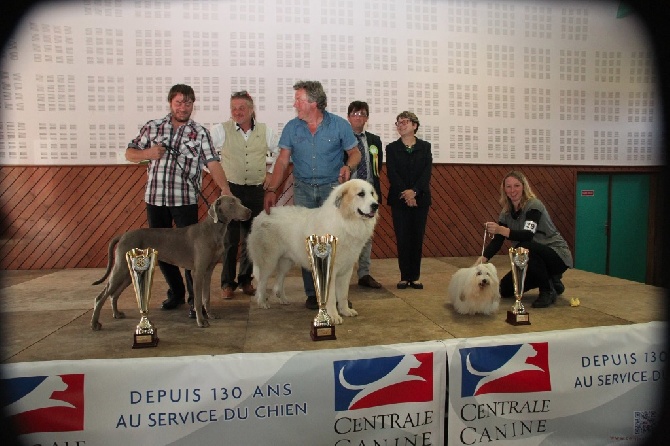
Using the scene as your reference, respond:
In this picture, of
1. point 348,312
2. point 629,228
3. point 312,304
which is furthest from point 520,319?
point 629,228

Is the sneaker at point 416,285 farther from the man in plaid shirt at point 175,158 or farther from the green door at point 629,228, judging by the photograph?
the green door at point 629,228

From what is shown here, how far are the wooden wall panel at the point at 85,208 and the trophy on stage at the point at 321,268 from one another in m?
3.82

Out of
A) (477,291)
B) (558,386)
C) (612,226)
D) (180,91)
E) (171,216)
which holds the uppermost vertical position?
(180,91)

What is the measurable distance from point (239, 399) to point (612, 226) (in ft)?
24.6

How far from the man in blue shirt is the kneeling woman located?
1.48 meters

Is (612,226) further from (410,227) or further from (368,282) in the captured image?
(368,282)

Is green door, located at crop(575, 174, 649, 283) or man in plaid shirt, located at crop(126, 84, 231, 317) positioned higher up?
man in plaid shirt, located at crop(126, 84, 231, 317)

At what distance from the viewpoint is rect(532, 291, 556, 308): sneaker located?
3.67m

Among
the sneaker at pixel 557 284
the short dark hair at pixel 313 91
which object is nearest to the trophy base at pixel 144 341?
the short dark hair at pixel 313 91

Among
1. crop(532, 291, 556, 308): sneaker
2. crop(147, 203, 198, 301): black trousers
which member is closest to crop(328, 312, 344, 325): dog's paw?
crop(147, 203, 198, 301): black trousers

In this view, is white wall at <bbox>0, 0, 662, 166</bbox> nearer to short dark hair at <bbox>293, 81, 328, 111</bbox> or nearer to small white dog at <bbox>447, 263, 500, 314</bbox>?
short dark hair at <bbox>293, 81, 328, 111</bbox>

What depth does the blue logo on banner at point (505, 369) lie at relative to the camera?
2.16 metres

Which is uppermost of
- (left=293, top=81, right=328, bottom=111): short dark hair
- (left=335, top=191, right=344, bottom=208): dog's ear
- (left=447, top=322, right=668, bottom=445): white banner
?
(left=293, top=81, right=328, bottom=111): short dark hair

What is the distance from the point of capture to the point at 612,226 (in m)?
7.17
